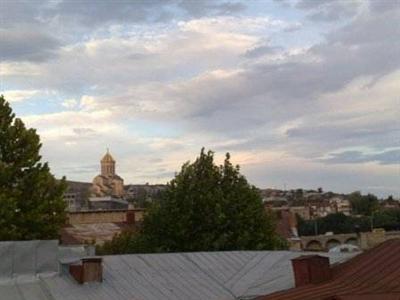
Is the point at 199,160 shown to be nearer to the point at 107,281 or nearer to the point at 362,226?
the point at 107,281

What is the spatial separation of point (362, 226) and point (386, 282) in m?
89.2

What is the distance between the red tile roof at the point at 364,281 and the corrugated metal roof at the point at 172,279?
89.2 inches

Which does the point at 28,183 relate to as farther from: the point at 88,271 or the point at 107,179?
the point at 107,179

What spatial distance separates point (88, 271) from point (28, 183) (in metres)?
11.4

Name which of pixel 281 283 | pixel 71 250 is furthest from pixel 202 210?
pixel 281 283

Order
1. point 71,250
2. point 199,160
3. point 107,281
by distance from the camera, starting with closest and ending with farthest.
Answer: point 107,281 < point 71,250 < point 199,160

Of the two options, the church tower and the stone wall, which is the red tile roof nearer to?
the stone wall

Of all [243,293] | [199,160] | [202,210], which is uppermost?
[199,160]

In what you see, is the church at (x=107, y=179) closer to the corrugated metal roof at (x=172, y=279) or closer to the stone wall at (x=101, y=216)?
the stone wall at (x=101, y=216)

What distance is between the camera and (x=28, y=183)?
3159cm

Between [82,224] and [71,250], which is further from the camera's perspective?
[82,224]

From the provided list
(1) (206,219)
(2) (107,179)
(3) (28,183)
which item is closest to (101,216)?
(1) (206,219)

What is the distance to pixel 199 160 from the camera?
37750 mm

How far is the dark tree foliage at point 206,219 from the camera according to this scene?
34000 millimetres
